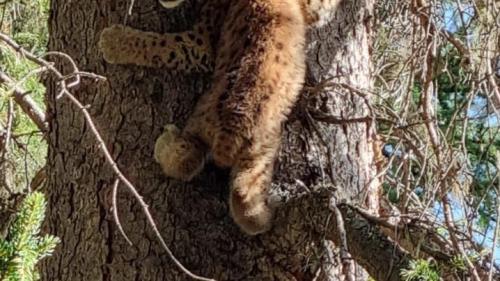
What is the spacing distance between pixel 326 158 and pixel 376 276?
1.37ft

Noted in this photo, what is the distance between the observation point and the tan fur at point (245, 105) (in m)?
2.45

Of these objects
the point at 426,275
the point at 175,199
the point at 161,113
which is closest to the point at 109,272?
the point at 175,199

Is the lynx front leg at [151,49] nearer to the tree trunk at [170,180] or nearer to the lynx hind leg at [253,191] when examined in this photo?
the tree trunk at [170,180]

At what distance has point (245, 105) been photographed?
8.25 feet

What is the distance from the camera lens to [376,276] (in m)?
2.32

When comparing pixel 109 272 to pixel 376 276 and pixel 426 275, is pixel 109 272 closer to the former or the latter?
pixel 376 276

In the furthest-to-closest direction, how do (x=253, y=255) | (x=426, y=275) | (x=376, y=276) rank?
(x=253, y=255)
(x=376, y=276)
(x=426, y=275)

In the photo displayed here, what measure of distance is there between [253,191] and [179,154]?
8.6 inches

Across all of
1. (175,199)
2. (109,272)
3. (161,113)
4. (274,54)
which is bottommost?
(109,272)

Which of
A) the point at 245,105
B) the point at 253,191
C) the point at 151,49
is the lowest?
the point at 253,191

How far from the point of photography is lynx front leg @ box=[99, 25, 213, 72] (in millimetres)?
2541

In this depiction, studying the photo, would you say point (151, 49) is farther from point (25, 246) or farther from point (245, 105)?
point (25, 246)

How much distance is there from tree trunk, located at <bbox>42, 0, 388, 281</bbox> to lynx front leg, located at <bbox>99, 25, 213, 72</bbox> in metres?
0.03

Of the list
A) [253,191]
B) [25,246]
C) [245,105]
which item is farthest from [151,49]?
[25,246]
